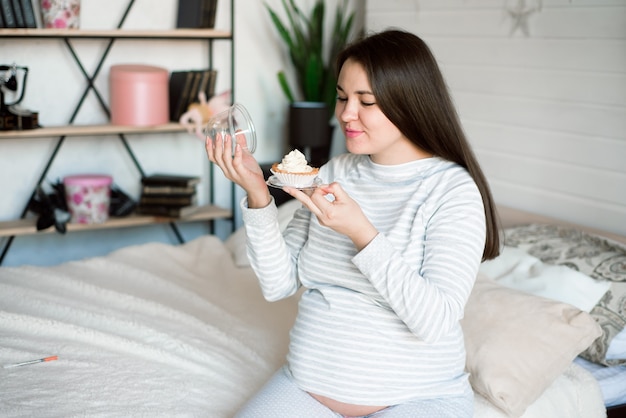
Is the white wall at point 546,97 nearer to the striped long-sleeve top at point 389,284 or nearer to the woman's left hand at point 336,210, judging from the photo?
the striped long-sleeve top at point 389,284

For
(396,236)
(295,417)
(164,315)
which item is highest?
(396,236)

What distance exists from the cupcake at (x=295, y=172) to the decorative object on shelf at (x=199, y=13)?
2022 mm

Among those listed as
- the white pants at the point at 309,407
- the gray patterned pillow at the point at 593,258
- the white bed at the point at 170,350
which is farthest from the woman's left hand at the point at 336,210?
the gray patterned pillow at the point at 593,258

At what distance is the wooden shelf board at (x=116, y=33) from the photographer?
9.57 feet

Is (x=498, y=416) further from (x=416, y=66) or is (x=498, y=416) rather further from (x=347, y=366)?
(x=416, y=66)

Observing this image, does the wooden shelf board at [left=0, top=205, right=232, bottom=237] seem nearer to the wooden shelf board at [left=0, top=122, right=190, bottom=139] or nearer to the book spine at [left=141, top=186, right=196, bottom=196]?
the book spine at [left=141, top=186, right=196, bottom=196]

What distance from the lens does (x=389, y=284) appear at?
133 centimetres

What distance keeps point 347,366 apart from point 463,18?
1.79 meters

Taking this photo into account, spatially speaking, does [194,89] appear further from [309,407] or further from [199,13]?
[309,407]

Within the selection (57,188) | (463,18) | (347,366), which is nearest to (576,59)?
(463,18)

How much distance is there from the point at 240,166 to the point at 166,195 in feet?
6.17

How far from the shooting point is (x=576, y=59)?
7.98ft

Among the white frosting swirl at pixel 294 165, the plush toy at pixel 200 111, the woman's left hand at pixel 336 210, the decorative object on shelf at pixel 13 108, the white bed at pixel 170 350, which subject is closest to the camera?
the woman's left hand at pixel 336 210

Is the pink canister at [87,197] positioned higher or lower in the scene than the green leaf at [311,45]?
lower
